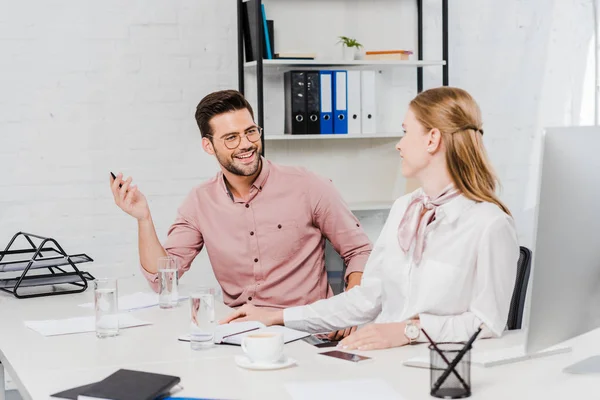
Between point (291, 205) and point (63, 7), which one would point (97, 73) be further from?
point (291, 205)

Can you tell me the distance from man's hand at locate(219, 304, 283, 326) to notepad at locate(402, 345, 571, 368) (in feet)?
1.70

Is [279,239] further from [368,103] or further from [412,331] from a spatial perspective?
[368,103]

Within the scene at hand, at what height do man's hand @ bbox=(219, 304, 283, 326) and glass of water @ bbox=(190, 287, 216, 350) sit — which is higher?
glass of water @ bbox=(190, 287, 216, 350)

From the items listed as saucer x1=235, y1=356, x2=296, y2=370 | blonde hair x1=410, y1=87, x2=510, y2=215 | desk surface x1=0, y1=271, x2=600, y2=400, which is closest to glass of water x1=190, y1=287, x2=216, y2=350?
desk surface x1=0, y1=271, x2=600, y2=400

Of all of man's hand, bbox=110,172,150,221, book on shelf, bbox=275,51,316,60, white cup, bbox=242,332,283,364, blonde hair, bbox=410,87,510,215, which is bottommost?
white cup, bbox=242,332,283,364

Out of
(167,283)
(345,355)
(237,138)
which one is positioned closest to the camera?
(345,355)

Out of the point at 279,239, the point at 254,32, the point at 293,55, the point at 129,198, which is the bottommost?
the point at 279,239

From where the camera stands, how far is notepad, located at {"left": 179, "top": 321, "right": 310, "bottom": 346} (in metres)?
1.90

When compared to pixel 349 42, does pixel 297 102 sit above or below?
below

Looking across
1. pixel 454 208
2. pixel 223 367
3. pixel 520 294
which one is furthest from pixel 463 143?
pixel 223 367

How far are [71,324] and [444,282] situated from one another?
98 cm

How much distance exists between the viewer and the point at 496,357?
1672 millimetres

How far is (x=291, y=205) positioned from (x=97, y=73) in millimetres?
1280

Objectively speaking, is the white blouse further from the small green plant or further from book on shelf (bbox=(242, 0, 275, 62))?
the small green plant
